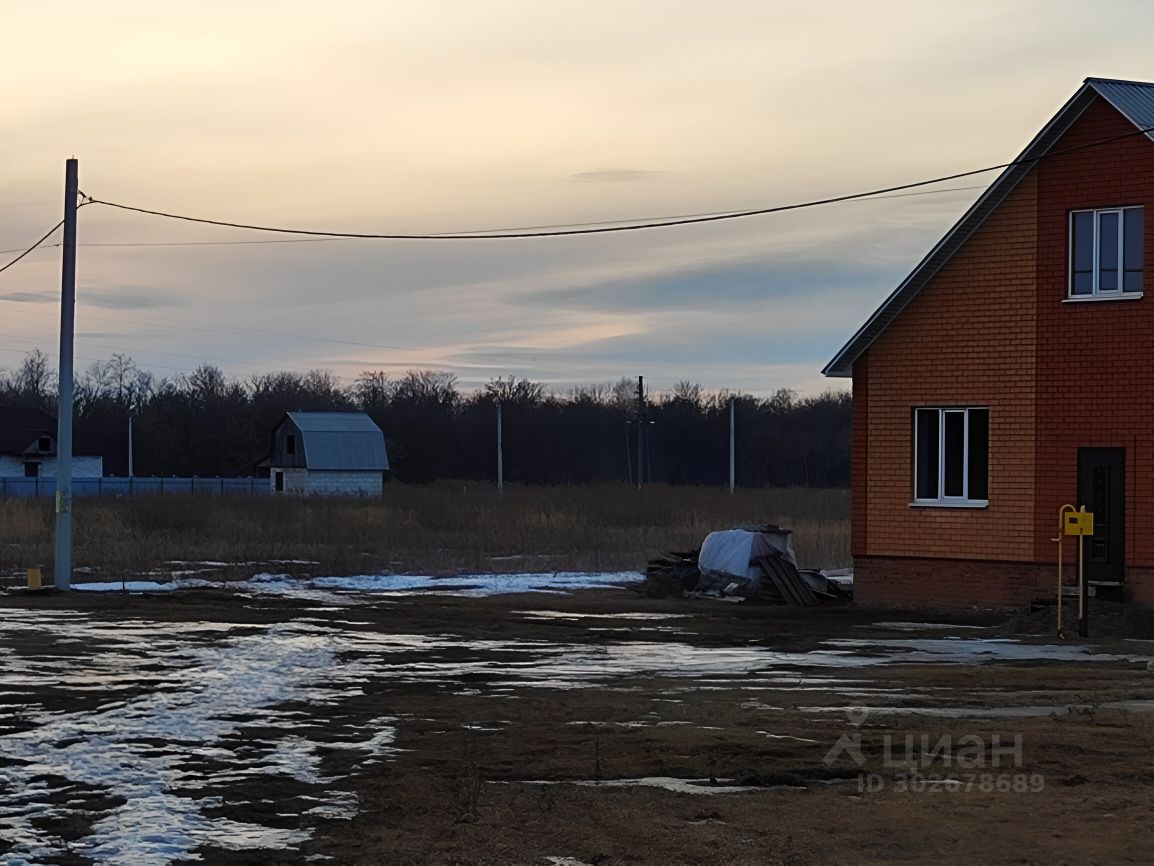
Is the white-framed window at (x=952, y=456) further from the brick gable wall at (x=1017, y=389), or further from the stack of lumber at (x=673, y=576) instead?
the stack of lumber at (x=673, y=576)

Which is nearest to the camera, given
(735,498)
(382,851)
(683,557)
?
(382,851)

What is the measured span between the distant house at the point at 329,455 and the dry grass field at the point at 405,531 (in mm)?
26523

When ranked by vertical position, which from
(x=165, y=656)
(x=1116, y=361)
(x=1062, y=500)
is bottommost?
(x=165, y=656)

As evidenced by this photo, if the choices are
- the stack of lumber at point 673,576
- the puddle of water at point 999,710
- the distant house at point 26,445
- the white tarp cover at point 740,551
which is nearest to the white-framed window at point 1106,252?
the white tarp cover at point 740,551

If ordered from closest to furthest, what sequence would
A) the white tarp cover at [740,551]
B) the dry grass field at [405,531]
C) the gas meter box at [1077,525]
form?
the gas meter box at [1077,525] < the white tarp cover at [740,551] < the dry grass field at [405,531]

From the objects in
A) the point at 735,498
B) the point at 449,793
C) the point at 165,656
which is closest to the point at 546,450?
the point at 735,498

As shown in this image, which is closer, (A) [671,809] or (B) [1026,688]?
(A) [671,809]

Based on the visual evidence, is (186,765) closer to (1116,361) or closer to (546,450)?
(1116,361)

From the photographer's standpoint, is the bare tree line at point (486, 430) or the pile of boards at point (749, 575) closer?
the pile of boards at point (749, 575)

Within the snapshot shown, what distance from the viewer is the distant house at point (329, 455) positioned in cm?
8244

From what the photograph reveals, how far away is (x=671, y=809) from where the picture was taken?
8.33m

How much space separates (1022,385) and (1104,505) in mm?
2071

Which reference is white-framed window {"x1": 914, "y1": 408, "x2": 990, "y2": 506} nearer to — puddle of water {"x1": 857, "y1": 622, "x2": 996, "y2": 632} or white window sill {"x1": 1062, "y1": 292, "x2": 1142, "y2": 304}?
white window sill {"x1": 1062, "y1": 292, "x2": 1142, "y2": 304}

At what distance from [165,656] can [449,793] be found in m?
8.21
